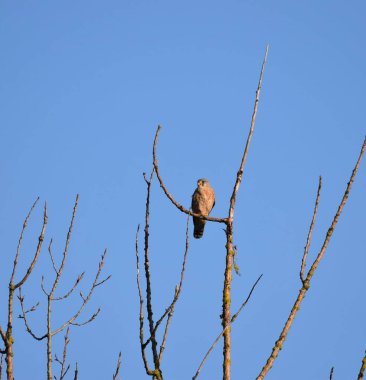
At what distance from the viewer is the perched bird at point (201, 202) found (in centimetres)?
1089

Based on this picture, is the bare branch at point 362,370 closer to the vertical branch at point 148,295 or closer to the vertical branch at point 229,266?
the vertical branch at point 229,266

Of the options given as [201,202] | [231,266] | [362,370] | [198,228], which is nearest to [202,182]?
[201,202]

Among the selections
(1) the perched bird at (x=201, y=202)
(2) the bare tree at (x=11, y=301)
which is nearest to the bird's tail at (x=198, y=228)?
(1) the perched bird at (x=201, y=202)

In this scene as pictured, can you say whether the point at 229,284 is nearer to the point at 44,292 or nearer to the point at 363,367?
the point at 363,367

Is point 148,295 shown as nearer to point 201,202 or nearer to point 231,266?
point 231,266

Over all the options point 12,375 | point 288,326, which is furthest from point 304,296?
point 12,375

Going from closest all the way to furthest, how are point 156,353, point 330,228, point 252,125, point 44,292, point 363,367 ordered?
point 363,367 → point 156,353 → point 330,228 → point 252,125 → point 44,292

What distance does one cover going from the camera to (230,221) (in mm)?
3094

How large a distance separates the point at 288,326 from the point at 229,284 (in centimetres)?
41

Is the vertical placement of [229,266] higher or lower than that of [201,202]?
lower

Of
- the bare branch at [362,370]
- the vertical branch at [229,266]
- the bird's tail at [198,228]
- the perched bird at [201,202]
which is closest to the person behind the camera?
the bare branch at [362,370]

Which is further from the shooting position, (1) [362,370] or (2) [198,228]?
(2) [198,228]

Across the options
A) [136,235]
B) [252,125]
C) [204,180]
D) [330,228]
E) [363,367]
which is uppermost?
[204,180]

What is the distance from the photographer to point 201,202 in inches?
428
